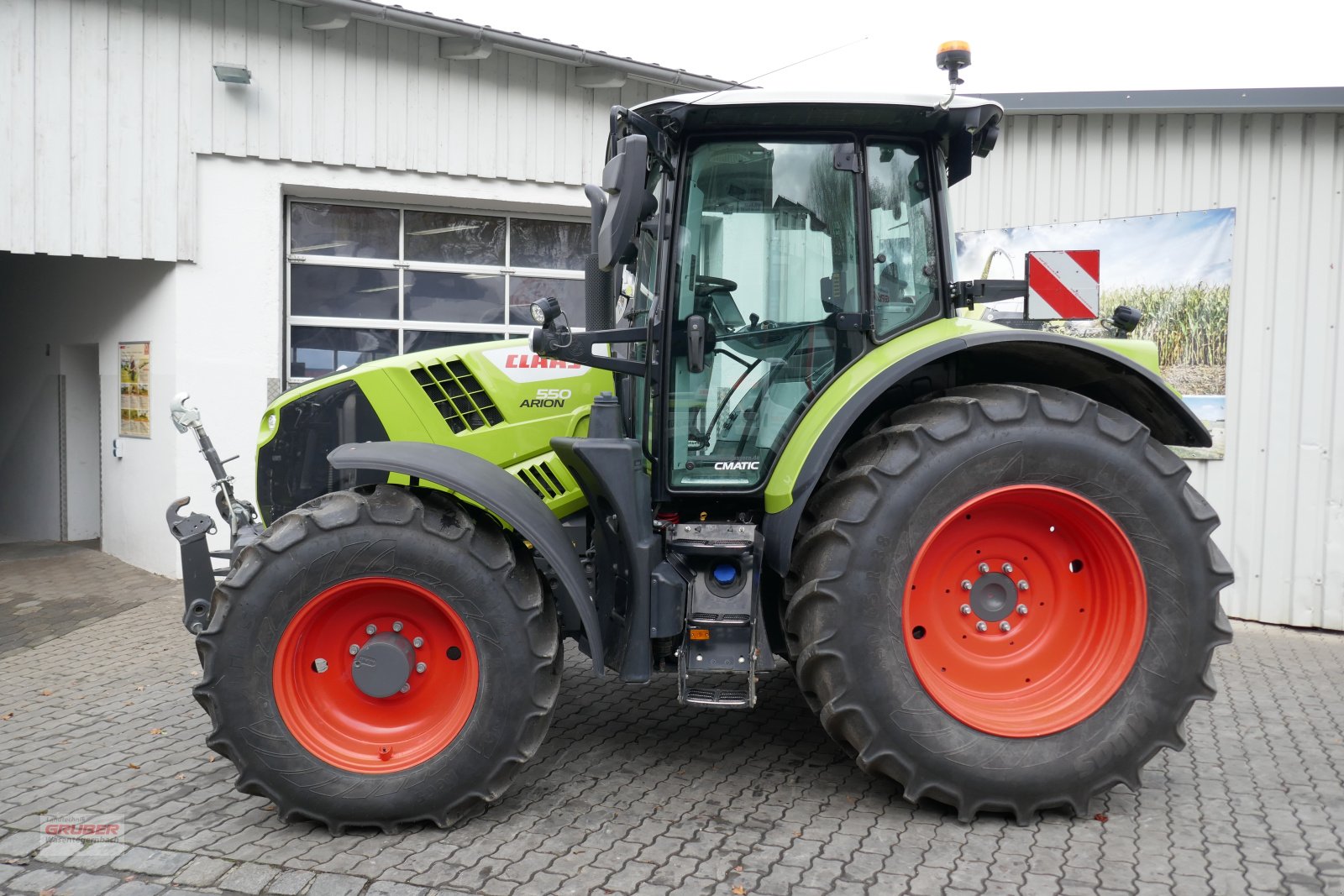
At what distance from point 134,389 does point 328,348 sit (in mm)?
1545

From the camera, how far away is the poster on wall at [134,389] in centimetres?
791

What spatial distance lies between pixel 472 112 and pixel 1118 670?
21.0 ft

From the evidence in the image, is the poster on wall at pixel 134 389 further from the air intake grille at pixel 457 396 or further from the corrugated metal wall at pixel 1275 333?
the corrugated metal wall at pixel 1275 333

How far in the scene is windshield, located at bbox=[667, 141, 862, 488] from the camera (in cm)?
373

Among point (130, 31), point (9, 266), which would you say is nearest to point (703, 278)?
point (130, 31)

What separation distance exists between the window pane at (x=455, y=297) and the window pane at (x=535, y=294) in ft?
0.33

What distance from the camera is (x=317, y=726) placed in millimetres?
3480

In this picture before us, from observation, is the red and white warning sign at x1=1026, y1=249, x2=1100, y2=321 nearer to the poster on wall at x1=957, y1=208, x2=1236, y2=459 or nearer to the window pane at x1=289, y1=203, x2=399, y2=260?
the poster on wall at x1=957, y1=208, x2=1236, y2=459

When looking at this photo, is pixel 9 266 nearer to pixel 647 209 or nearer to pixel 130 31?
pixel 130 31

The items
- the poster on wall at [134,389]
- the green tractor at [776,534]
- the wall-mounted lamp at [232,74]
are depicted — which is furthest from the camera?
the poster on wall at [134,389]

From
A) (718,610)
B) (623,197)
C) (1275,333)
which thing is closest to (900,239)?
(623,197)

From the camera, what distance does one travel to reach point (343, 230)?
817 cm

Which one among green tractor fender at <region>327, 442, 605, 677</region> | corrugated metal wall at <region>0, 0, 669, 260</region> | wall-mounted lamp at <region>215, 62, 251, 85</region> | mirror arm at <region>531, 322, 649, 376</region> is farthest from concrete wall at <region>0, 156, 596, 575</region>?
mirror arm at <region>531, 322, 649, 376</region>

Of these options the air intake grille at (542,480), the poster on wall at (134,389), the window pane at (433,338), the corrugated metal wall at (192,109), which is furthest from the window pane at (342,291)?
the air intake grille at (542,480)
